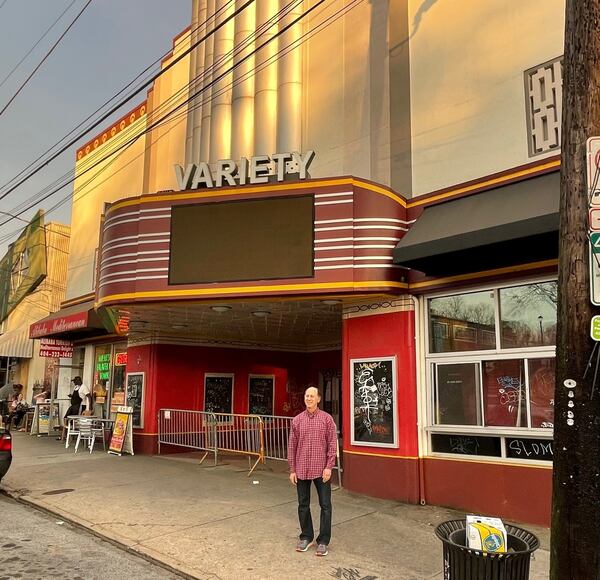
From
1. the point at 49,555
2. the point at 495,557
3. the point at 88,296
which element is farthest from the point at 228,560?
the point at 88,296

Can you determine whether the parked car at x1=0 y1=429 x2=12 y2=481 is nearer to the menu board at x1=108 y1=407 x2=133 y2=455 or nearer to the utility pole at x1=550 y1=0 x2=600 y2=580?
the menu board at x1=108 y1=407 x2=133 y2=455

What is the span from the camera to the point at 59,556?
19.3 feet

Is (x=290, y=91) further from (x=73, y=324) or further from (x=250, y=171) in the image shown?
(x=73, y=324)

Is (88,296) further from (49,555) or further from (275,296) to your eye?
(49,555)

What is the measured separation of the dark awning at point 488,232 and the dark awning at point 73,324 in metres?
10.6

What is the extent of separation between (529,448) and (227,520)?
4.14 meters

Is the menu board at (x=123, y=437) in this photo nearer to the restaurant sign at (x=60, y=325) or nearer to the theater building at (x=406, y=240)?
the theater building at (x=406, y=240)

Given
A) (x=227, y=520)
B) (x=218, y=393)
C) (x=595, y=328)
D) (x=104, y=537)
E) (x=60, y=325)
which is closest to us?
(x=595, y=328)

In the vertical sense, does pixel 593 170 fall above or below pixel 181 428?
above

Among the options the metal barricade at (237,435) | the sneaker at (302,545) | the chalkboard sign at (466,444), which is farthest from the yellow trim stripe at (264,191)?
the sneaker at (302,545)

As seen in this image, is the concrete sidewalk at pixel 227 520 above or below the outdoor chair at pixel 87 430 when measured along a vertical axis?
below

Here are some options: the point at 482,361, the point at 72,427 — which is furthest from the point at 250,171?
the point at 72,427

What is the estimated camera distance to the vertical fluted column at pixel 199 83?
14570mm

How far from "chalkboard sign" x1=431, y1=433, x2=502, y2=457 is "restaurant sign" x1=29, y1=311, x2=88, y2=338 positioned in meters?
11.2
